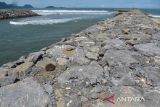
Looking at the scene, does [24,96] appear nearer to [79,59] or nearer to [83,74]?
[83,74]

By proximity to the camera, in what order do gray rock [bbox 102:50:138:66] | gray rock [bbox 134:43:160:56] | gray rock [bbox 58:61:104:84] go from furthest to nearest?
1. gray rock [bbox 134:43:160:56]
2. gray rock [bbox 102:50:138:66]
3. gray rock [bbox 58:61:104:84]

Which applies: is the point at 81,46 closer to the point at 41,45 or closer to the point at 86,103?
the point at 86,103

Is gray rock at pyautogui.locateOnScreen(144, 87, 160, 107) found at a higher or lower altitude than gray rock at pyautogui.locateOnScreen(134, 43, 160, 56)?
lower

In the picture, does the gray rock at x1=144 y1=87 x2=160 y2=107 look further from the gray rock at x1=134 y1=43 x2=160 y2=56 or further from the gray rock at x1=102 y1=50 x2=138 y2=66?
the gray rock at x1=134 y1=43 x2=160 y2=56

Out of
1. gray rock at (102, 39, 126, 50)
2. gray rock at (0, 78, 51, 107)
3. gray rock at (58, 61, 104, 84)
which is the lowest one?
gray rock at (0, 78, 51, 107)

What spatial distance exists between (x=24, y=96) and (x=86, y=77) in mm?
1168

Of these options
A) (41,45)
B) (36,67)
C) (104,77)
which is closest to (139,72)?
(104,77)

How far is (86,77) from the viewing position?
4906 millimetres

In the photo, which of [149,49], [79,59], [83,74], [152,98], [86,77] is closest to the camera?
[152,98]

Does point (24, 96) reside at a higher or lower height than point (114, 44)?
lower

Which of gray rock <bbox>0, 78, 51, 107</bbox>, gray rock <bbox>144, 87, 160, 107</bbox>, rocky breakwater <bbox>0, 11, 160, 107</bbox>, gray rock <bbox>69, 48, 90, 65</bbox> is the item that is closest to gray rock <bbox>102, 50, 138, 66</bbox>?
rocky breakwater <bbox>0, 11, 160, 107</bbox>

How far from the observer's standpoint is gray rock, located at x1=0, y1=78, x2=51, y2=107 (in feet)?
13.5

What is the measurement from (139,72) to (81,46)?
2.13 m

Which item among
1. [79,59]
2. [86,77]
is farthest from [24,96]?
[79,59]
